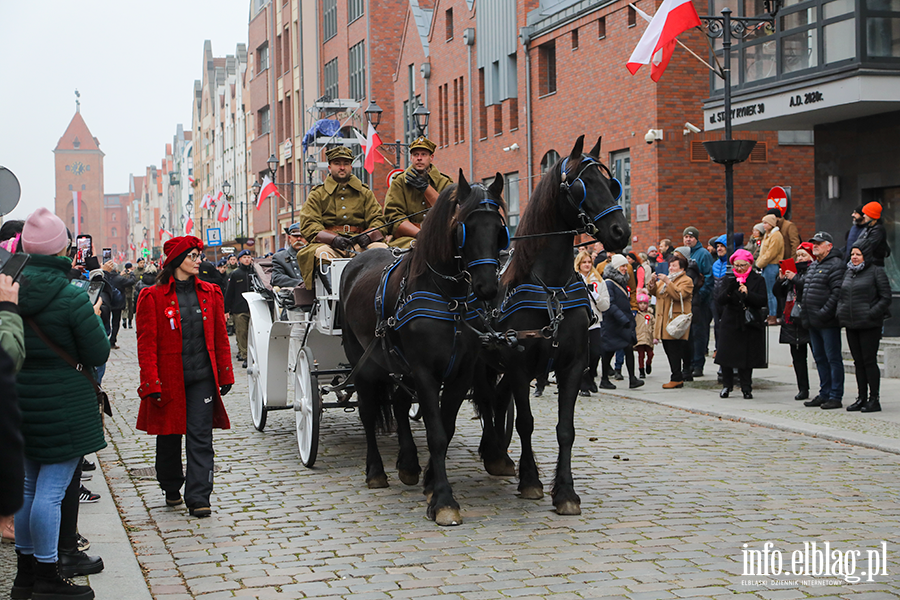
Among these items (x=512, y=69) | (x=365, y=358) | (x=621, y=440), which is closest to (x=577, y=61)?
(x=512, y=69)

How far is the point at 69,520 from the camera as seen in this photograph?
5.41m

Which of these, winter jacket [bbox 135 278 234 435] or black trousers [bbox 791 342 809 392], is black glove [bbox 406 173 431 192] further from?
black trousers [bbox 791 342 809 392]

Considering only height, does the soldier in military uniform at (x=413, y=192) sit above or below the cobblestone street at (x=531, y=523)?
above

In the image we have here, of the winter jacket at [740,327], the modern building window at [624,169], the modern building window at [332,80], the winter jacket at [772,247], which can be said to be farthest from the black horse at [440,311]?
the modern building window at [332,80]

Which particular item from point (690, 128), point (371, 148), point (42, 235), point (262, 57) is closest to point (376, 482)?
point (42, 235)

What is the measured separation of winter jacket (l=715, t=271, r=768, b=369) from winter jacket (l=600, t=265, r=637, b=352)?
158 centimetres

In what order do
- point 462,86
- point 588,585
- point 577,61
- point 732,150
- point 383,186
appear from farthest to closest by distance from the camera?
1. point 383,186
2. point 462,86
3. point 577,61
4. point 732,150
5. point 588,585

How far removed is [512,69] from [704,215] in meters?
10.2

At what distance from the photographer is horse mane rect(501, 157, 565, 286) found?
7.12 m

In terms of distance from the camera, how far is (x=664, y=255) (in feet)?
62.1

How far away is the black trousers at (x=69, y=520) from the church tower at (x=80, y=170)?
169 m

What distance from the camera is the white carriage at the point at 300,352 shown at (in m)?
8.62

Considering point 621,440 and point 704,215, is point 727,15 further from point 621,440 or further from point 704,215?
point 704,215

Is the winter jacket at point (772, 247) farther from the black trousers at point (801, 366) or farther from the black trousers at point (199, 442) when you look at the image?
the black trousers at point (199, 442)
